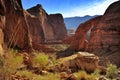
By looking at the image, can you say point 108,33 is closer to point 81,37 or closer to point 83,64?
point 81,37

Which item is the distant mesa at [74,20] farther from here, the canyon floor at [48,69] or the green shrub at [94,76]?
the green shrub at [94,76]

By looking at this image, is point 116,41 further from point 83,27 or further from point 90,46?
point 83,27

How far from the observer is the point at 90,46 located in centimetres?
2931

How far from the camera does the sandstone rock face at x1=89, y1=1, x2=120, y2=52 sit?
23969 mm

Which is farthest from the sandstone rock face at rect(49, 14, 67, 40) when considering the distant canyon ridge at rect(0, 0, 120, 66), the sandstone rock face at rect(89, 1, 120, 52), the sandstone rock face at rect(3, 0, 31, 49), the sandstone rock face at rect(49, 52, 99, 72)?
the sandstone rock face at rect(49, 52, 99, 72)

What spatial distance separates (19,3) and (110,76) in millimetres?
10232

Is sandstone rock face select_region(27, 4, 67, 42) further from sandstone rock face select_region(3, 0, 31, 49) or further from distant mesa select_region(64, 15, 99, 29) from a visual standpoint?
distant mesa select_region(64, 15, 99, 29)

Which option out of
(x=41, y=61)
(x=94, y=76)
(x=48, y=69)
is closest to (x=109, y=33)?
(x=48, y=69)

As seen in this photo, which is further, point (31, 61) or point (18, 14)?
point (18, 14)

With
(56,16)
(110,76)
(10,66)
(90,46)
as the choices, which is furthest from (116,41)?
(56,16)

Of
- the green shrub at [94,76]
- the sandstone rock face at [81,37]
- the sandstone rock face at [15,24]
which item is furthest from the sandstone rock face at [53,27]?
the green shrub at [94,76]

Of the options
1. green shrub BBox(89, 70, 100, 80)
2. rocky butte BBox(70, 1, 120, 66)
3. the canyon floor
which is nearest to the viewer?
the canyon floor

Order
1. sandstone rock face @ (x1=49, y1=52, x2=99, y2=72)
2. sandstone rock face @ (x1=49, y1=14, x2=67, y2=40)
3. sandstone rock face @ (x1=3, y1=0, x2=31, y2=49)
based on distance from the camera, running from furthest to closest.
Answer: sandstone rock face @ (x1=49, y1=14, x2=67, y2=40), sandstone rock face @ (x1=3, y1=0, x2=31, y2=49), sandstone rock face @ (x1=49, y1=52, x2=99, y2=72)

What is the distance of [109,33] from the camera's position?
25109 mm
